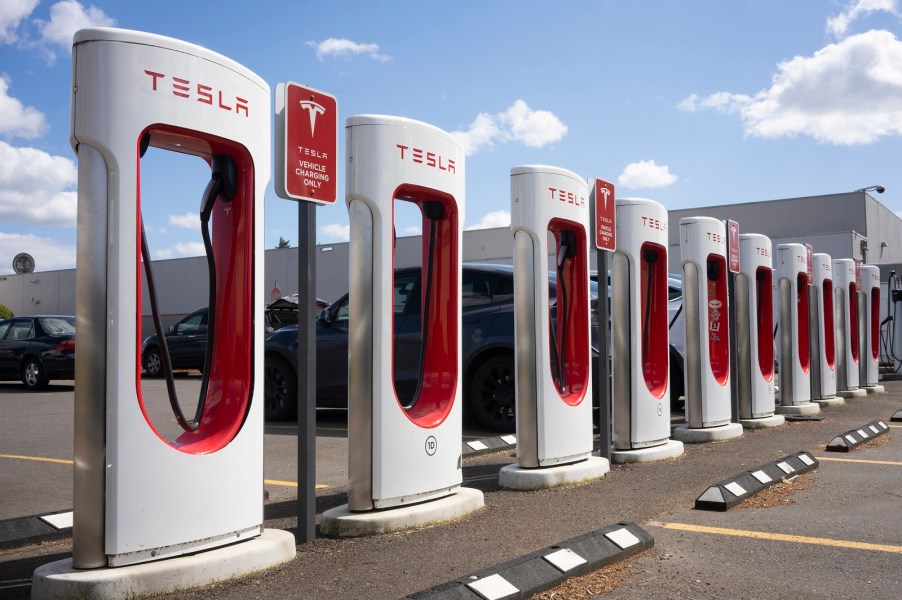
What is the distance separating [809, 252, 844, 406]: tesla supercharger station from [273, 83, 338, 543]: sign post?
9727 millimetres

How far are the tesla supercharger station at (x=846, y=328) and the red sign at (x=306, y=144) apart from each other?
11392mm

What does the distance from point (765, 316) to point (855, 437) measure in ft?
9.25

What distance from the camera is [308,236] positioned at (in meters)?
4.48

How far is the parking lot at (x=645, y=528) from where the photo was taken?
3793 millimetres

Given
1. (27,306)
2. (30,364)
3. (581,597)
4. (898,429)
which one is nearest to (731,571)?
(581,597)

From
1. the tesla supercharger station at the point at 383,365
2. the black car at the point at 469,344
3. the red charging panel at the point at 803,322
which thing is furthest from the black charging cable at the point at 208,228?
the red charging panel at the point at 803,322

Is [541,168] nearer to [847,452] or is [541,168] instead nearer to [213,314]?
[213,314]

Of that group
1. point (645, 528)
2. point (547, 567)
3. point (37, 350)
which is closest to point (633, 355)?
point (645, 528)

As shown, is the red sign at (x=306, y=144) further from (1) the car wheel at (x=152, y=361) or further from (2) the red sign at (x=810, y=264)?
(1) the car wheel at (x=152, y=361)

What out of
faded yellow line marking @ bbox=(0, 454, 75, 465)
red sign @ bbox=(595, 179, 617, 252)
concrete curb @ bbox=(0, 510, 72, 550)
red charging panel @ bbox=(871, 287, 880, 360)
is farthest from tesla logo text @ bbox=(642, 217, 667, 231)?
red charging panel @ bbox=(871, 287, 880, 360)

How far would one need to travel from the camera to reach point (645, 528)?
16.0ft

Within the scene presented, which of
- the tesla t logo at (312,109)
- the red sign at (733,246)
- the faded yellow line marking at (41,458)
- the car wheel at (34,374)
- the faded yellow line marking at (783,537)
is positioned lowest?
the faded yellow line marking at (783,537)

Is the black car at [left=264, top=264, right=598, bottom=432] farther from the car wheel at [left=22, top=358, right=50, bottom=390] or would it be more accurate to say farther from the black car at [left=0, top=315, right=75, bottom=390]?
the car wheel at [left=22, top=358, right=50, bottom=390]

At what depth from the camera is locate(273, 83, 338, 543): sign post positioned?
4.32 m
